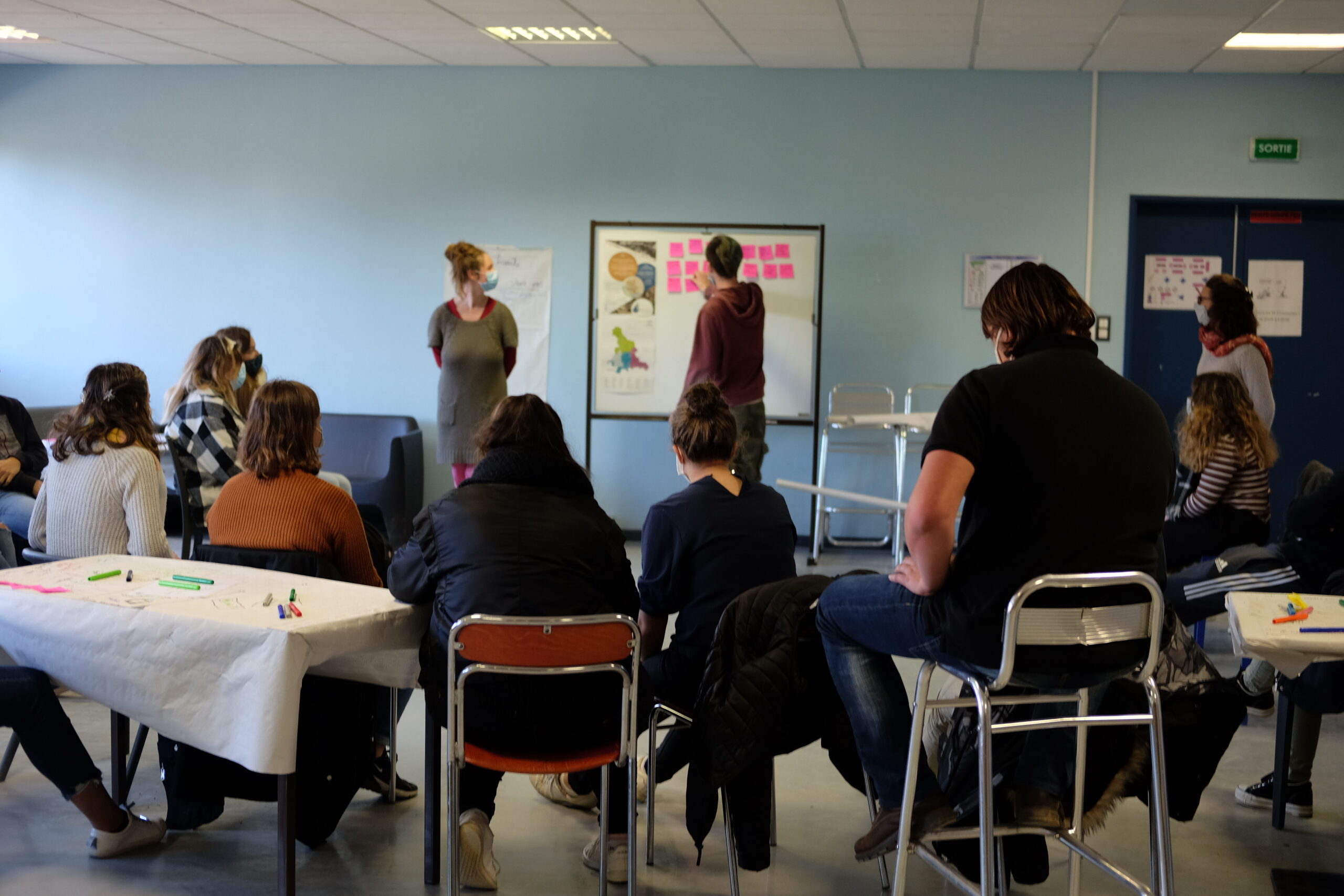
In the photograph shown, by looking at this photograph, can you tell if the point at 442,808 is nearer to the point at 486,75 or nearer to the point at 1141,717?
the point at 1141,717

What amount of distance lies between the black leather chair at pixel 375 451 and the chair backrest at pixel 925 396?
2.90m

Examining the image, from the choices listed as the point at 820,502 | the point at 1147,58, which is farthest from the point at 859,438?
the point at 1147,58

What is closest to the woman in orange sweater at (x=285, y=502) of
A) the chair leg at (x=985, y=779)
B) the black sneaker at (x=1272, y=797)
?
the chair leg at (x=985, y=779)

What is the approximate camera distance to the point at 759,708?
2.28 metres

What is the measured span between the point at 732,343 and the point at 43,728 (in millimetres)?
3810

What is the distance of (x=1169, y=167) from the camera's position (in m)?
6.39

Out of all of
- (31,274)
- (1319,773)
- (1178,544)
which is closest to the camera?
(1319,773)

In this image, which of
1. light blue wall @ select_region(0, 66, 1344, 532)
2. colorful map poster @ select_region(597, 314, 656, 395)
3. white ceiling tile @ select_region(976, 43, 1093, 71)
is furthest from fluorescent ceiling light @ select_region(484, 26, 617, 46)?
white ceiling tile @ select_region(976, 43, 1093, 71)

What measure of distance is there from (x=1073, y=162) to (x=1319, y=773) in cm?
403

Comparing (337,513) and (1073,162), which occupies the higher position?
(1073,162)

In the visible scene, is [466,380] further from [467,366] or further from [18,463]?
[18,463]

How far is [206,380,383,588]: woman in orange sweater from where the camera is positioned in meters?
2.88

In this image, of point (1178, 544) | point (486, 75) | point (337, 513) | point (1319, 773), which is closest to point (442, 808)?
point (337, 513)

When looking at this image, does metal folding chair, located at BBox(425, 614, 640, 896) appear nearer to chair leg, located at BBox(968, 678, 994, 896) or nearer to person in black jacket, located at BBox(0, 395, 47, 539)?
chair leg, located at BBox(968, 678, 994, 896)
